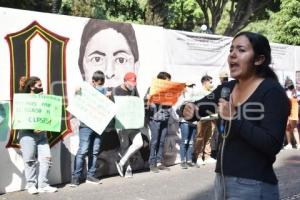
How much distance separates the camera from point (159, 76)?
8.69 meters

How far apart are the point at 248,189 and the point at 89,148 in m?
5.31

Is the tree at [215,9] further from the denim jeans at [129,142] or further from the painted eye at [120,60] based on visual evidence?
the denim jeans at [129,142]

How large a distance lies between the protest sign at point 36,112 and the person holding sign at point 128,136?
1393 mm

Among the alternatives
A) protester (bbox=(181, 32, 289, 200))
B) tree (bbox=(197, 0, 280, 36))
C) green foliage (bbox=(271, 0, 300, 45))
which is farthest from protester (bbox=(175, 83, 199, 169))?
tree (bbox=(197, 0, 280, 36))

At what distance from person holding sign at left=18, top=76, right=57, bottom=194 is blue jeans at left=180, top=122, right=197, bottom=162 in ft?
10.5

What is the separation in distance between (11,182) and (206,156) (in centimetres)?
454

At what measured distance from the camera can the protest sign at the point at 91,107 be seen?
289 inches

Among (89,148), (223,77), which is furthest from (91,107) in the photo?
(223,77)

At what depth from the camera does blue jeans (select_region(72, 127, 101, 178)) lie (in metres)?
7.37

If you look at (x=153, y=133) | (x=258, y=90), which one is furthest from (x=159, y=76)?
(x=258, y=90)

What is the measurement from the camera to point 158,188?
24.0 feet

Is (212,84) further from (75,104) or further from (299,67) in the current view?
(299,67)

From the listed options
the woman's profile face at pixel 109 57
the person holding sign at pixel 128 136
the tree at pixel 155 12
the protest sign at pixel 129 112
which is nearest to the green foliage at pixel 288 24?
the tree at pixel 155 12

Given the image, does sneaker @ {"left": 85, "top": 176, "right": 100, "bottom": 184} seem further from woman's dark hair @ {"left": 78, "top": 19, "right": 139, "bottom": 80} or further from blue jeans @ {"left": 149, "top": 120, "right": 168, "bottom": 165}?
woman's dark hair @ {"left": 78, "top": 19, "right": 139, "bottom": 80}
